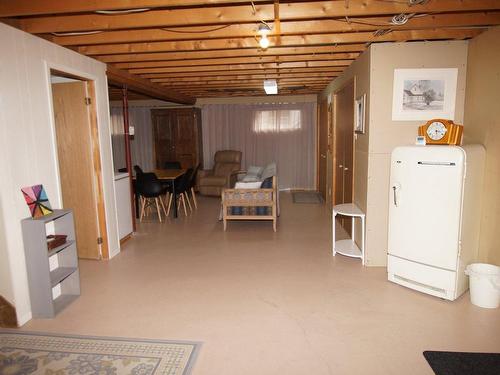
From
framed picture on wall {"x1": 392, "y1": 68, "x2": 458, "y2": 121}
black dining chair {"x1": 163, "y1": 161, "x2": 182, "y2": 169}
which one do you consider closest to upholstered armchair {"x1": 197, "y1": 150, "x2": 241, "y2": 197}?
black dining chair {"x1": 163, "y1": 161, "x2": 182, "y2": 169}

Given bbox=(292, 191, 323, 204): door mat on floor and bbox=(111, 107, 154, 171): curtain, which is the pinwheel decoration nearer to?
bbox=(292, 191, 323, 204): door mat on floor

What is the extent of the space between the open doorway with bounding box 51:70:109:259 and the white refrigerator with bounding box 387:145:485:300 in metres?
A: 3.16

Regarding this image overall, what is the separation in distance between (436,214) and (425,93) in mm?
1292

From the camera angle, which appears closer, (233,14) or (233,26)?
(233,14)

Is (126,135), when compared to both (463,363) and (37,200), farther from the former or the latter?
(463,363)

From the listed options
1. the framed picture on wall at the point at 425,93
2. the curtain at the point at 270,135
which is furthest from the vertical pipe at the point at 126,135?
the curtain at the point at 270,135

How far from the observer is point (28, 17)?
9.42ft

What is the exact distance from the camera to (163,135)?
877cm

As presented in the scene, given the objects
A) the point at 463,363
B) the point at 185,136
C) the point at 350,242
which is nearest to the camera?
the point at 463,363

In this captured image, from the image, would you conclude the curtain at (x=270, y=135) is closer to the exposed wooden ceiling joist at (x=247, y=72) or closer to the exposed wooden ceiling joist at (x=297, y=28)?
the exposed wooden ceiling joist at (x=247, y=72)

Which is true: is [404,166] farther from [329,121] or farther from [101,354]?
[329,121]

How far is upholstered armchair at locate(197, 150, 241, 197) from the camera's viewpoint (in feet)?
26.0

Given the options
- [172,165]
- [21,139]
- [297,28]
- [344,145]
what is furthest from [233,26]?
→ [172,165]

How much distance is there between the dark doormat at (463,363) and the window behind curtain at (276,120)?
22.6 ft
